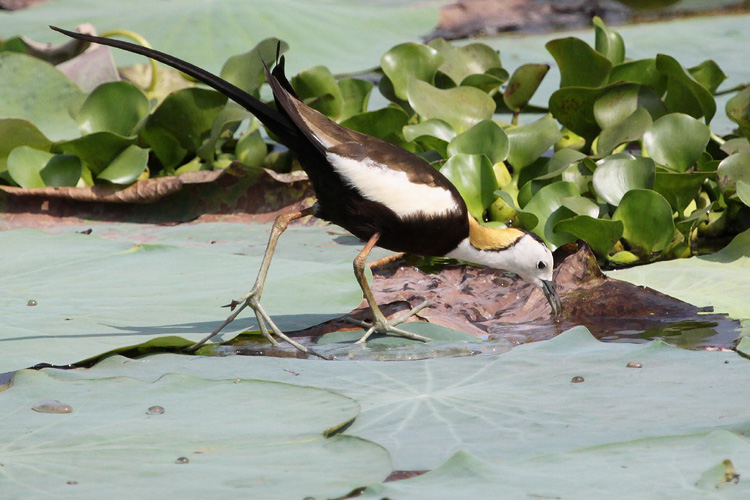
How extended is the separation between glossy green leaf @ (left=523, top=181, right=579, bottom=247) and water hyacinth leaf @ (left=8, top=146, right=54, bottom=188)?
221 cm

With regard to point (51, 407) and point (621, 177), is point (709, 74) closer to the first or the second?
point (621, 177)

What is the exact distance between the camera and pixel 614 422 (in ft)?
5.55

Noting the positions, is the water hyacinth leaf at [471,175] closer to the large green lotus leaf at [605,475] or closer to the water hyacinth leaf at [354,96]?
the water hyacinth leaf at [354,96]

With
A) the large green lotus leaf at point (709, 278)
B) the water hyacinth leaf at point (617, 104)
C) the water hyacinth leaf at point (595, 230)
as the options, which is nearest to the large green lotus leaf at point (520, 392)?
the large green lotus leaf at point (709, 278)

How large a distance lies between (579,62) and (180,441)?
3042 mm

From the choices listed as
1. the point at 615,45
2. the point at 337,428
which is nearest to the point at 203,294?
the point at 337,428

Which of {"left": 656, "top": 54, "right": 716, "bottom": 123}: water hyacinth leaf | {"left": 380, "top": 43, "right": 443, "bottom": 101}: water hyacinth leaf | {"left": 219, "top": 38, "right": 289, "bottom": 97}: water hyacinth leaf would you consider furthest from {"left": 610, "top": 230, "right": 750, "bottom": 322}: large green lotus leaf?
{"left": 219, "top": 38, "right": 289, "bottom": 97}: water hyacinth leaf

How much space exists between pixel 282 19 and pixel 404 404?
4573mm

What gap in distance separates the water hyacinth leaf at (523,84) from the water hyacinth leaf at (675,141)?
2.49 feet

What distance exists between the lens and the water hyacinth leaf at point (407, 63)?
424 centimetres

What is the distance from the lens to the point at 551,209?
3.35 metres

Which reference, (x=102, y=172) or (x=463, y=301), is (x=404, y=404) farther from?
(x=102, y=172)

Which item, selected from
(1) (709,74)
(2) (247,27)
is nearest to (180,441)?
(1) (709,74)

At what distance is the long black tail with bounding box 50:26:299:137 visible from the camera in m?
2.30
